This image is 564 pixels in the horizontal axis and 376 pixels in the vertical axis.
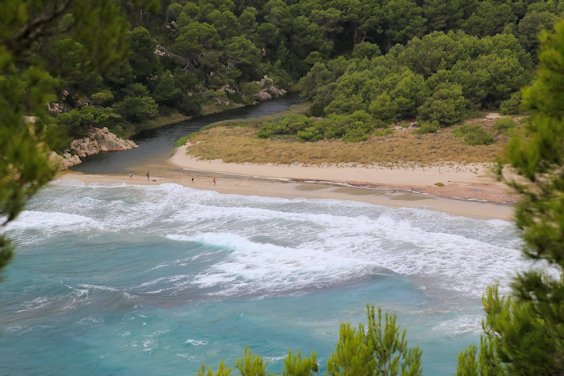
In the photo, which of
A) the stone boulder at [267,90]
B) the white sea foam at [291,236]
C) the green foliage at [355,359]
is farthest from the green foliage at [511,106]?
the green foliage at [355,359]

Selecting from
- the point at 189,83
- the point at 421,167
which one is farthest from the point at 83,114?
the point at 421,167

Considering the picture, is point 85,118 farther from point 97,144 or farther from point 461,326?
point 461,326

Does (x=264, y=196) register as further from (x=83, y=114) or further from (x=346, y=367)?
(x=346, y=367)

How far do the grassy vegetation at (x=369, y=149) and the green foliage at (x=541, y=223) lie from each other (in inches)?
982

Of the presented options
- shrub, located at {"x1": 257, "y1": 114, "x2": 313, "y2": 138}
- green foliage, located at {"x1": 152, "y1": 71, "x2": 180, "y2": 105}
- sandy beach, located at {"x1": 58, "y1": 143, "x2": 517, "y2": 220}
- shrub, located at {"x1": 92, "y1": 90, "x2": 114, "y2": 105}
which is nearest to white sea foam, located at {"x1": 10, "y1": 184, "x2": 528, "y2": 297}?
sandy beach, located at {"x1": 58, "y1": 143, "x2": 517, "y2": 220}

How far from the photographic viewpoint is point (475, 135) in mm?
33531

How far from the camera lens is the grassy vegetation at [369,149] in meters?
31.4

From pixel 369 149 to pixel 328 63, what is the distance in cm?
2010

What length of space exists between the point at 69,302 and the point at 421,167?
18.4 meters

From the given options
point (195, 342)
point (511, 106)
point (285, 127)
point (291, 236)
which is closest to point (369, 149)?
point (285, 127)

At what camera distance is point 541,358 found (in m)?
5.81

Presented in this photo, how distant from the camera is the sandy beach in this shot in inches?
950

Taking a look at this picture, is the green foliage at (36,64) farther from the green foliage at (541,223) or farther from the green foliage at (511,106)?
the green foliage at (511,106)

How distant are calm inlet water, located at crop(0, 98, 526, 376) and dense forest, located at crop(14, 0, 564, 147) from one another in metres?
13.1
